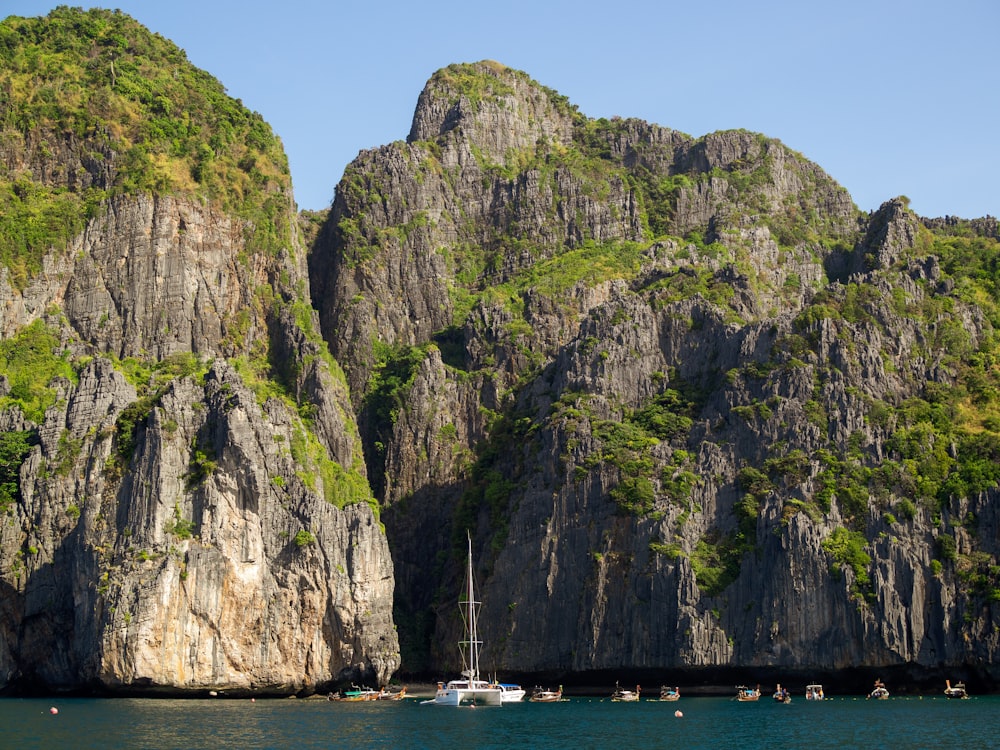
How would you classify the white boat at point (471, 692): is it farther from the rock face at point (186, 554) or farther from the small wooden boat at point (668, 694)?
the small wooden boat at point (668, 694)

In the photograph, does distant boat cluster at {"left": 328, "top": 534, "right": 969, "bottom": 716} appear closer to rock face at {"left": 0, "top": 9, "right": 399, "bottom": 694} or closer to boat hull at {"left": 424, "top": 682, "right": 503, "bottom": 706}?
boat hull at {"left": 424, "top": 682, "right": 503, "bottom": 706}

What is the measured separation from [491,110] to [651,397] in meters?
57.4

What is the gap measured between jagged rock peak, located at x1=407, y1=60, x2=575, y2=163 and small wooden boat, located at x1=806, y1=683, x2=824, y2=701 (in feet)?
290

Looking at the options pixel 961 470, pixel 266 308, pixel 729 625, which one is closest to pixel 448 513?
pixel 266 308

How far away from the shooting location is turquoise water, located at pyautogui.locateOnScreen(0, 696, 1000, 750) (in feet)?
234

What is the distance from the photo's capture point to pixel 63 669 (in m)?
106

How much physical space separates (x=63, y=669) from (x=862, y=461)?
64179 millimetres

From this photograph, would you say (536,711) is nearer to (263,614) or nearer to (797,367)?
(263,614)

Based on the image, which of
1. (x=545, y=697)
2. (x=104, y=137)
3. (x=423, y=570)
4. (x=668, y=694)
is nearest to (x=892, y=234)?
(x=423, y=570)

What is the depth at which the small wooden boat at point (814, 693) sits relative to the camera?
10019 cm

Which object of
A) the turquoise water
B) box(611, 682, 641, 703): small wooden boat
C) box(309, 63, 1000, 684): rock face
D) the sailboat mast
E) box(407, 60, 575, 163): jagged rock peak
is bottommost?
the turquoise water

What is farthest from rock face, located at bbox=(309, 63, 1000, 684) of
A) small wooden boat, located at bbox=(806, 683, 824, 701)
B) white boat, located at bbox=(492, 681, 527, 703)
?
white boat, located at bbox=(492, 681, 527, 703)

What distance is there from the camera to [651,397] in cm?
13012

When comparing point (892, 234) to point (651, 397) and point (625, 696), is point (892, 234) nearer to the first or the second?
point (651, 397)
